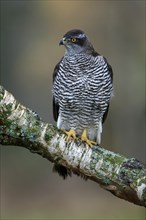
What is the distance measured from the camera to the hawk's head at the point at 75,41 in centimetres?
721

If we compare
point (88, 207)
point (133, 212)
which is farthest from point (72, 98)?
point (88, 207)

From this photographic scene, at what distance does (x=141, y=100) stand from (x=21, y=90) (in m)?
6.85

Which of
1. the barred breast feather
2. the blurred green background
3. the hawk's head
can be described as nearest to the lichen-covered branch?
the barred breast feather

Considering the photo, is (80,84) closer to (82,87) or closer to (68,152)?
(82,87)

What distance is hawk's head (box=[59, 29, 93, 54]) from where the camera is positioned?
23.6ft

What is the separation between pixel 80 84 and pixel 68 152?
5.50ft

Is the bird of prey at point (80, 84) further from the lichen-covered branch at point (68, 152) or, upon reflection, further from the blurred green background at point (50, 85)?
the blurred green background at point (50, 85)

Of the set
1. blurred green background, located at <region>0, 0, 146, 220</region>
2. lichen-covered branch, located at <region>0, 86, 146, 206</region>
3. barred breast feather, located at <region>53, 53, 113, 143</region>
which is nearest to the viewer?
lichen-covered branch, located at <region>0, 86, 146, 206</region>

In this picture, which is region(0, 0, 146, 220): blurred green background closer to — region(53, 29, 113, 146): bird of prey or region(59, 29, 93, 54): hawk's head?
region(53, 29, 113, 146): bird of prey

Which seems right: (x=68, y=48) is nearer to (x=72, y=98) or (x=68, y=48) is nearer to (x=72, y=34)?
(x=72, y=34)

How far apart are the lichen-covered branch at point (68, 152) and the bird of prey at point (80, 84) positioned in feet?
4.52

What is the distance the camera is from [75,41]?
7.26 m

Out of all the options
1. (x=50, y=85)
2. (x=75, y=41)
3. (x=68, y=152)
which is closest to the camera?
(x=68, y=152)

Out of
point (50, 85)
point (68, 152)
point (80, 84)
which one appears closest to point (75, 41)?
point (80, 84)
